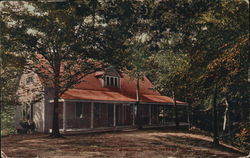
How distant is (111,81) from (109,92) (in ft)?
5.58

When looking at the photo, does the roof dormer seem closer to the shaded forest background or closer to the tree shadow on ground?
the shaded forest background

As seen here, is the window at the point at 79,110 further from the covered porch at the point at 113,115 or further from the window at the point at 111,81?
the window at the point at 111,81

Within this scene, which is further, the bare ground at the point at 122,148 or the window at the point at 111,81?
the window at the point at 111,81

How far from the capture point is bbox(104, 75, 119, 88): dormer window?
1210 inches

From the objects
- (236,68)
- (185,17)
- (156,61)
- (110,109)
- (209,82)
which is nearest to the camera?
(236,68)

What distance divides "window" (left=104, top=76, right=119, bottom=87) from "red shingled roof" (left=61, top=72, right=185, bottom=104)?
0.49m

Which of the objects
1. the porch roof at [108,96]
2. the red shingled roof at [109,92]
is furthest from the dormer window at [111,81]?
the porch roof at [108,96]

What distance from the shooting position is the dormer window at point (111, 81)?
101 feet

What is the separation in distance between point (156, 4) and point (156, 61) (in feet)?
17.1

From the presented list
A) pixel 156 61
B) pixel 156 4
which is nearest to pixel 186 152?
pixel 156 61

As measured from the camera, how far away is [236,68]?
608 inches

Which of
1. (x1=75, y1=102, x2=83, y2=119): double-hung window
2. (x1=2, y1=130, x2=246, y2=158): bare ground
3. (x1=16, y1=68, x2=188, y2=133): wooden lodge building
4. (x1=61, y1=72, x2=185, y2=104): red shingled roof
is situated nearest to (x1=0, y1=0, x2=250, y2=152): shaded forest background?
(x1=2, y1=130, x2=246, y2=158): bare ground

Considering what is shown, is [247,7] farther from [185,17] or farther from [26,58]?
[26,58]

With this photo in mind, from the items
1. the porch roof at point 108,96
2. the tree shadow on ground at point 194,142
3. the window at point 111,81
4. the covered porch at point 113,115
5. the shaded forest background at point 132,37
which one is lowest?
the tree shadow on ground at point 194,142
